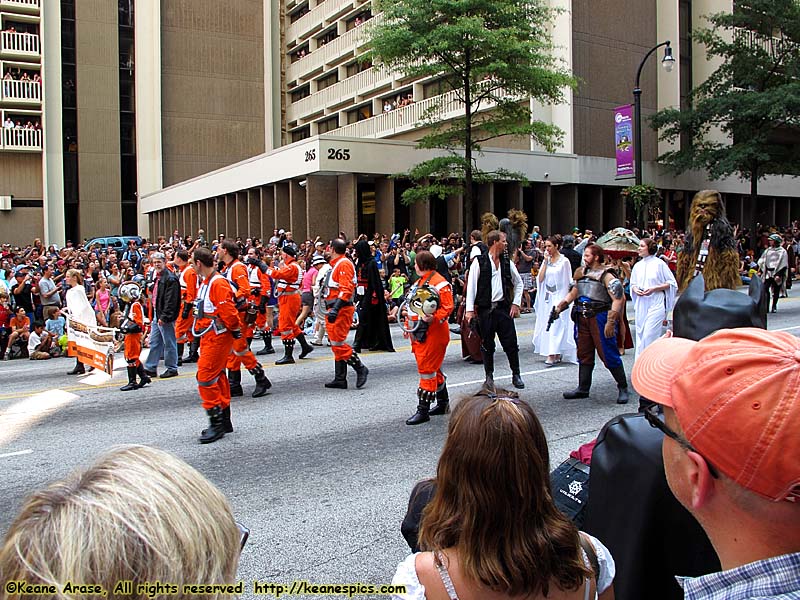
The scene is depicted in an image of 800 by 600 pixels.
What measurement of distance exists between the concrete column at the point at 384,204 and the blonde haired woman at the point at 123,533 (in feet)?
89.3

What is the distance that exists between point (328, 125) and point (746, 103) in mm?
26958

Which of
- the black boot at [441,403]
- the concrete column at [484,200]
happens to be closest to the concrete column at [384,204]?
the concrete column at [484,200]

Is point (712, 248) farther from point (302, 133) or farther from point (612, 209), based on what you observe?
point (302, 133)

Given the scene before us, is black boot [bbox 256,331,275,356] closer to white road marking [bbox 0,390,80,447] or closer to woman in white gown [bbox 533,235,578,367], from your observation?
white road marking [bbox 0,390,80,447]

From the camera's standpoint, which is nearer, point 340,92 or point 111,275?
point 111,275

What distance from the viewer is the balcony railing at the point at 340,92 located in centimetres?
4222

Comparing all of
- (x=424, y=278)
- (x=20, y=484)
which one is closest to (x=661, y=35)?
(x=424, y=278)

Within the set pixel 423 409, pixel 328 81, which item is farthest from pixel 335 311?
pixel 328 81

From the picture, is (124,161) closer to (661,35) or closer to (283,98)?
(283,98)

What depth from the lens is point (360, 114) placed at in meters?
45.2

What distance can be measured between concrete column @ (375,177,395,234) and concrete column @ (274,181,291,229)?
4.32 meters

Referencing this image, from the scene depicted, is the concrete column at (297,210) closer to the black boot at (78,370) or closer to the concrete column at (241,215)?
the concrete column at (241,215)

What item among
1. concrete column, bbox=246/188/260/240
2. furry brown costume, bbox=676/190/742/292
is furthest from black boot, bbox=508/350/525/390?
concrete column, bbox=246/188/260/240

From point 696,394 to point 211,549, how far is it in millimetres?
980
